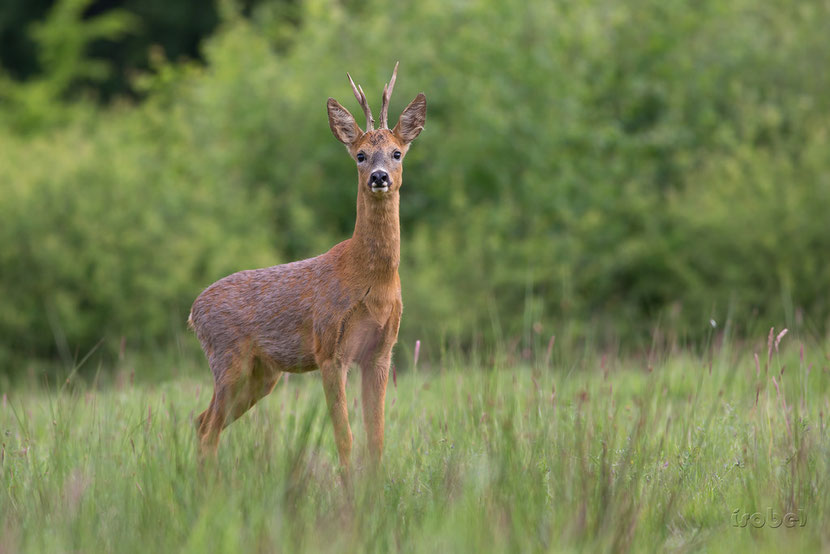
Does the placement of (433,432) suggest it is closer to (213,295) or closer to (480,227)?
(213,295)

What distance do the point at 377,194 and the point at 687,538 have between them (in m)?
2.18

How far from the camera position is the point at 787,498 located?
4.37 m

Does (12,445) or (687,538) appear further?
(12,445)

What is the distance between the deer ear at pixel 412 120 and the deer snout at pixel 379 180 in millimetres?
435

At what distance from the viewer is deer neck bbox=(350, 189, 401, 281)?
5410mm

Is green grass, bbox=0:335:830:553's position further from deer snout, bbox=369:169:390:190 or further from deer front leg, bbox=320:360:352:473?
deer snout, bbox=369:169:390:190

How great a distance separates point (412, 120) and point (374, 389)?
140 cm

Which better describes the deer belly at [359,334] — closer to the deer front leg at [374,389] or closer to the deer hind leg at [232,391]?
the deer front leg at [374,389]

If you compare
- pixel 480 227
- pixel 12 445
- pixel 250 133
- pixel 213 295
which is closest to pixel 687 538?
pixel 213 295

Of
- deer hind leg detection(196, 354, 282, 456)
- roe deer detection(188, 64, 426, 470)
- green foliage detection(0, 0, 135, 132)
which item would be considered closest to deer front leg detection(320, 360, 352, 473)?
roe deer detection(188, 64, 426, 470)

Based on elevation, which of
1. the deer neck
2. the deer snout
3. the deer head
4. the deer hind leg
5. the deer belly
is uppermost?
the deer head

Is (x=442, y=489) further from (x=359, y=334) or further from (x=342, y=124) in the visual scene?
(x=342, y=124)

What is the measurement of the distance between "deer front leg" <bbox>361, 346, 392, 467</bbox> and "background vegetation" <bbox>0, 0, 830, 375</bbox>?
357 inches

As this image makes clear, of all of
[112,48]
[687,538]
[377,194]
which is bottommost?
[687,538]
